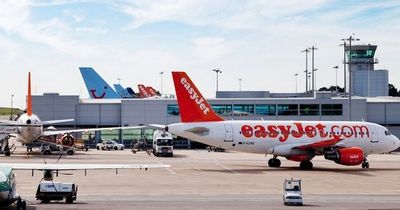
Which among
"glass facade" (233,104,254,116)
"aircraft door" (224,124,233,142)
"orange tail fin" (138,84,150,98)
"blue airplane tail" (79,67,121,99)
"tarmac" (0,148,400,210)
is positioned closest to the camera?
"tarmac" (0,148,400,210)

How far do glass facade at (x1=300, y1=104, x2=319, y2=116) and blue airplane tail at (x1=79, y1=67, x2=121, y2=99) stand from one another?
46271 mm

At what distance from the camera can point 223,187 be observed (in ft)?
145

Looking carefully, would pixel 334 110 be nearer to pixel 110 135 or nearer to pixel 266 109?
pixel 266 109

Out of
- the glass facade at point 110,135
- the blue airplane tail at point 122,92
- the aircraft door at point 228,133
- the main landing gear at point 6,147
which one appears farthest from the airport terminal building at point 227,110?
the blue airplane tail at point 122,92

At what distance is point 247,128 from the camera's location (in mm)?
60938

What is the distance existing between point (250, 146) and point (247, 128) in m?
1.70

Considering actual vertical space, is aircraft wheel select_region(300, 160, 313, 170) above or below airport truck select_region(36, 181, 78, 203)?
below

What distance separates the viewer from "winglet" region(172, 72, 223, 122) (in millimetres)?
58344

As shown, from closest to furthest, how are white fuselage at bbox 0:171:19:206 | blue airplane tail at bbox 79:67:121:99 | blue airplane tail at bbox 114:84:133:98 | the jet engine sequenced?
A: white fuselage at bbox 0:171:19:206 < the jet engine < blue airplane tail at bbox 79:67:121:99 < blue airplane tail at bbox 114:84:133:98

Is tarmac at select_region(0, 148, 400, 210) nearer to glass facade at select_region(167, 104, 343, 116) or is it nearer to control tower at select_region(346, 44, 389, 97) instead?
glass facade at select_region(167, 104, 343, 116)

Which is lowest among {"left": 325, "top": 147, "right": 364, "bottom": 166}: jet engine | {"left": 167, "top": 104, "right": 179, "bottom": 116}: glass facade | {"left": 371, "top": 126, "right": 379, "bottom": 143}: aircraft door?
{"left": 325, "top": 147, "right": 364, "bottom": 166}: jet engine

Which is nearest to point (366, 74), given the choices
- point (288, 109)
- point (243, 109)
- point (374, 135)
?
point (288, 109)

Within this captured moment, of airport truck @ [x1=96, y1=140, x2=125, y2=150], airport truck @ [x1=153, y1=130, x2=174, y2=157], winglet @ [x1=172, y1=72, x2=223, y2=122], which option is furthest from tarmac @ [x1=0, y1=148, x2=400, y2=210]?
airport truck @ [x1=96, y1=140, x2=125, y2=150]

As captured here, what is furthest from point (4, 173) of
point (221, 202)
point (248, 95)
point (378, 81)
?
point (378, 81)
